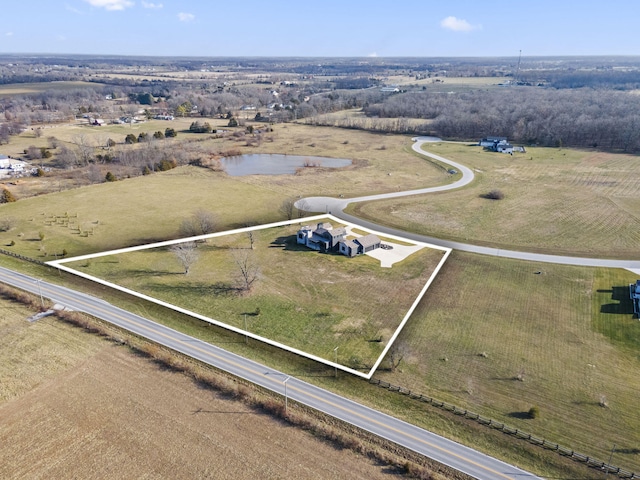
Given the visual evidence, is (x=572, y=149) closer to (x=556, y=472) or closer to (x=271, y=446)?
(x=556, y=472)

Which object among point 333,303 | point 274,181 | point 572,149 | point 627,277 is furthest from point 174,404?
point 572,149

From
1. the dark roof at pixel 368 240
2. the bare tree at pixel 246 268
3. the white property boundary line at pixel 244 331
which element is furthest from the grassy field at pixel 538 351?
the bare tree at pixel 246 268

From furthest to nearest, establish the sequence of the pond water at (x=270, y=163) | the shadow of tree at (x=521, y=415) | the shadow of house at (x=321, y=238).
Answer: the pond water at (x=270, y=163) < the shadow of house at (x=321, y=238) < the shadow of tree at (x=521, y=415)

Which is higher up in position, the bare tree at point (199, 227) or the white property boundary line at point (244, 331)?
the bare tree at point (199, 227)

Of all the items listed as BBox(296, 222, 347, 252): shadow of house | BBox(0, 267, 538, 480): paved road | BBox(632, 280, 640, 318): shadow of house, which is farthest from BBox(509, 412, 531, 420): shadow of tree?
BBox(296, 222, 347, 252): shadow of house

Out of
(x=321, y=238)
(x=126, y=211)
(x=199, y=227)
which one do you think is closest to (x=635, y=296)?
(x=321, y=238)

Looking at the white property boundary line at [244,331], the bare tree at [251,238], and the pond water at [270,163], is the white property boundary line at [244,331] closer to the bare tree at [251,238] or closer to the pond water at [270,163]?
the bare tree at [251,238]
